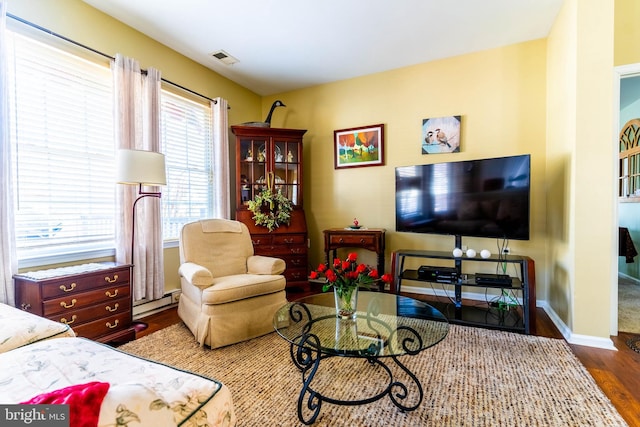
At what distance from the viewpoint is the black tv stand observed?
2.41 m

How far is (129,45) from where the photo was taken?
2828 mm

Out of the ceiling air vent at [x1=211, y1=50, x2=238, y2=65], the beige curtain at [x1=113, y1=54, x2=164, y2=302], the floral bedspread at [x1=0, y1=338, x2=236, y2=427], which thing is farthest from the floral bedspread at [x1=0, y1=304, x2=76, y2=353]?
the ceiling air vent at [x1=211, y1=50, x2=238, y2=65]

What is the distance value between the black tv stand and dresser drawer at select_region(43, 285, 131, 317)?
2.35m

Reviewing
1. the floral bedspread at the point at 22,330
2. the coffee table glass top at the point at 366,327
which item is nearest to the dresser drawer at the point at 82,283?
the floral bedspread at the point at 22,330

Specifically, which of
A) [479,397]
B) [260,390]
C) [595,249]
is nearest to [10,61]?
[260,390]

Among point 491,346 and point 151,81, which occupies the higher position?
point 151,81

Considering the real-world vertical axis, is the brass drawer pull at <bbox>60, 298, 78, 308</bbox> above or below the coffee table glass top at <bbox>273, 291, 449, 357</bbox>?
above

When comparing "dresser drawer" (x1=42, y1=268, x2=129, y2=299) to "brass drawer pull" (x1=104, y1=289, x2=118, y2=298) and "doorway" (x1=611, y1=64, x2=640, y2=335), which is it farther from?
"doorway" (x1=611, y1=64, x2=640, y2=335)

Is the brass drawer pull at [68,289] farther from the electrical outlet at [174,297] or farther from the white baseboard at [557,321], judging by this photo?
the white baseboard at [557,321]

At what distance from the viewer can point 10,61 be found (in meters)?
2.08

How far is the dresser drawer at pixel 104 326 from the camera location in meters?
2.06

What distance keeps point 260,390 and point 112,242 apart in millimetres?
1954

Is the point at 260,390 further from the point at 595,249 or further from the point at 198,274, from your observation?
the point at 595,249

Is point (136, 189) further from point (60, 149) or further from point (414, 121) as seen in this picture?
point (414, 121)
